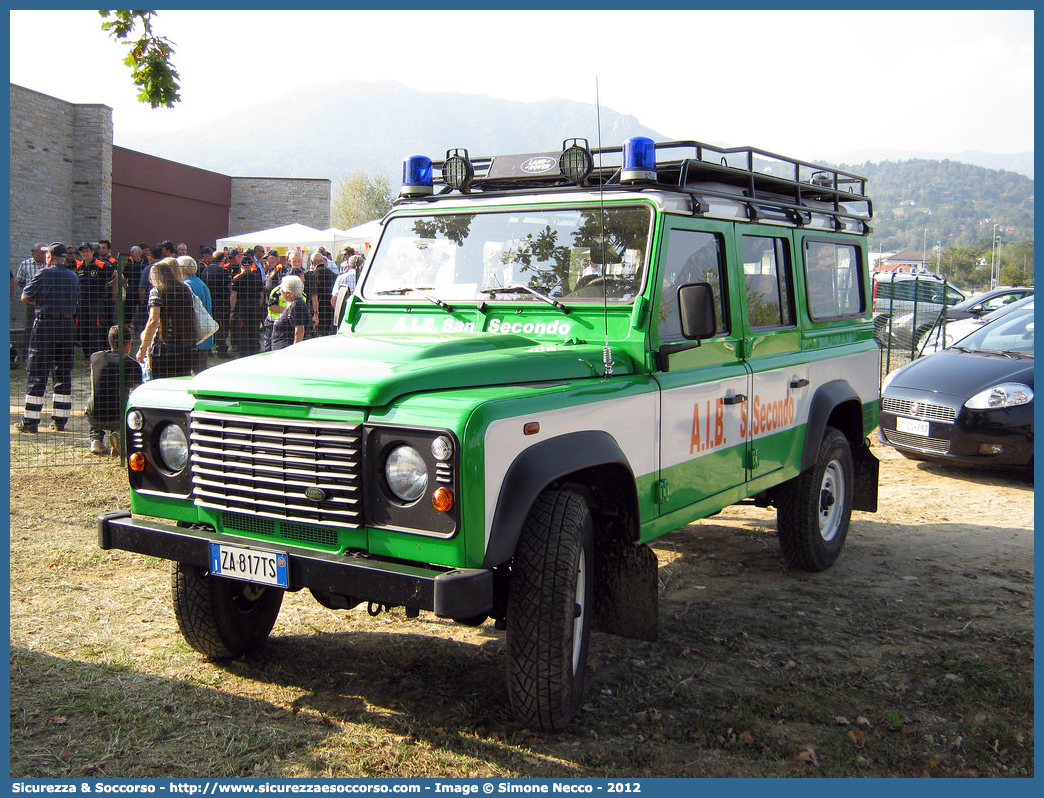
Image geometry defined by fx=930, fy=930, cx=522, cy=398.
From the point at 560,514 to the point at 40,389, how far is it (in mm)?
9105

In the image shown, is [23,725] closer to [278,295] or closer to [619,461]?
[619,461]

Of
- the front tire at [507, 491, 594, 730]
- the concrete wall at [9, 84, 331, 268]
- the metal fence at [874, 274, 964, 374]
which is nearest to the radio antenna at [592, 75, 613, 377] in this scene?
the front tire at [507, 491, 594, 730]

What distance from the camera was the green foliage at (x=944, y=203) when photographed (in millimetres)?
142625

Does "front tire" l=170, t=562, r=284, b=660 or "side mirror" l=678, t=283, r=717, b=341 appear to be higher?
"side mirror" l=678, t=283, r=717, b=341

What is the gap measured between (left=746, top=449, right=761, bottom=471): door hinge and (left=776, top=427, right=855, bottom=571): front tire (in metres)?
0.85

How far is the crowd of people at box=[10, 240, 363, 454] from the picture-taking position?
30.6 feet

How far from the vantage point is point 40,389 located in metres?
10.8

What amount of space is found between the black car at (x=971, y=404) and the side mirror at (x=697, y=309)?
234 inches

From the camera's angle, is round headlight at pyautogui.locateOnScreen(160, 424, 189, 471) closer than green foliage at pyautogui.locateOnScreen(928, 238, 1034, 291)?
Yes

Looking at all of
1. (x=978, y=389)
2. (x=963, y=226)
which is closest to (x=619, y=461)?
(x=978, y=389)

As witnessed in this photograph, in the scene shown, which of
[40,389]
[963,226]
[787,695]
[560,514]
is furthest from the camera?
[963,226]

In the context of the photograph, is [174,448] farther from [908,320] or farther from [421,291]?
[908,320]

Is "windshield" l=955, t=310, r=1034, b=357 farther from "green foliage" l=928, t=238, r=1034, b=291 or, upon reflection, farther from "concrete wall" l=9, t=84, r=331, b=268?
"green foliage" l=928, t=238, r=1034, b=291

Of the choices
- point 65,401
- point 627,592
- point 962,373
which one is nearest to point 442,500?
point 627,592
